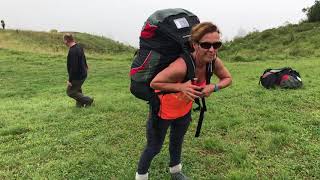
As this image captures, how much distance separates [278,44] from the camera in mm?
30656

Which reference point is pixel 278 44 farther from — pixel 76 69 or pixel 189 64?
pixel 189 64

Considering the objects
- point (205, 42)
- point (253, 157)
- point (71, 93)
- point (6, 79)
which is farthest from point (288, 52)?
point (205, 42)

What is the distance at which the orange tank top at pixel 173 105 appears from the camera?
544 centimetres

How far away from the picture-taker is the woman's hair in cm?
504

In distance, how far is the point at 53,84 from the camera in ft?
66.0

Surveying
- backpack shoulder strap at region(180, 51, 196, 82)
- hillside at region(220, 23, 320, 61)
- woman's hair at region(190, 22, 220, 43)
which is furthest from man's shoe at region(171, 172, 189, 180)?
hillside at region(220, 23, 320, 61)

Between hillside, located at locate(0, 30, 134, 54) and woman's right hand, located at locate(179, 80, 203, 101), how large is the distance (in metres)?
37.3

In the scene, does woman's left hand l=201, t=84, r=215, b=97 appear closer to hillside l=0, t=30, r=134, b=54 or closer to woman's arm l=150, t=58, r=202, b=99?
woman's arm l=150, t=58, r=202, b=99

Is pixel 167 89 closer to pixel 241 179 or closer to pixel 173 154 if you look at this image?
pixel 173 154

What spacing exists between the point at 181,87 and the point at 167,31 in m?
0.68

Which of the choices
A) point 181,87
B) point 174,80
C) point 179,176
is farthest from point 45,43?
point 181,87

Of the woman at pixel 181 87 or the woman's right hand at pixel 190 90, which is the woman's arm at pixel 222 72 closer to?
the woman at pixel 181 87

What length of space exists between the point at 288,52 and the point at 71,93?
18610mm

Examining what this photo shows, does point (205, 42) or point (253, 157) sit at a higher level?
point (205, 42)
